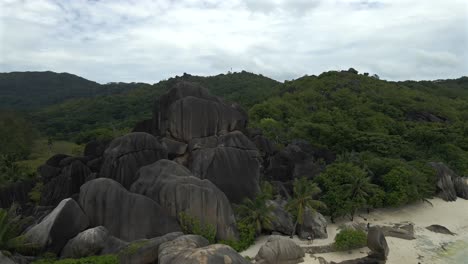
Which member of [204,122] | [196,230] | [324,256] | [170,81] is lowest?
[324,256]

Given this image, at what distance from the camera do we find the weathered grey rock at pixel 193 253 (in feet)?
58.0

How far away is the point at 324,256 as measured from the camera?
1135 inches

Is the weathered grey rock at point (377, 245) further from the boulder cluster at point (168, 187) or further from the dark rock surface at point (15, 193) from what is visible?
the dark rock surface at point (15, 193)

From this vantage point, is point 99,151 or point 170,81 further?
point 170,81

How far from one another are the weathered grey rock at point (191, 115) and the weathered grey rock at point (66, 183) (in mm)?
Result: 9352

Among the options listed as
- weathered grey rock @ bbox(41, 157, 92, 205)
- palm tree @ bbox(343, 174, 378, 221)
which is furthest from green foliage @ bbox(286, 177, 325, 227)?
weathered grey rock @ bbox(41, 157, 92, 205)

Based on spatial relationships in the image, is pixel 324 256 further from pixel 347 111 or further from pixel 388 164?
pixel 347 111

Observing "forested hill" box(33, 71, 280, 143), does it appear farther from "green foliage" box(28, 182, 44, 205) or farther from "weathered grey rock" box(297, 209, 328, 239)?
"weathered grey rock" box(297, 209, 328, 239)

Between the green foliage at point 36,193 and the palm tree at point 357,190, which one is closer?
the palm tree at point 357,190

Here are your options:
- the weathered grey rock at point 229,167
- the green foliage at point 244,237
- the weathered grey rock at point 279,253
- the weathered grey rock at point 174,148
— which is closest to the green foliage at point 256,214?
the green foliage at point 244,237

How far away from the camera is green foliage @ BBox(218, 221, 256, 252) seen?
28547 mm

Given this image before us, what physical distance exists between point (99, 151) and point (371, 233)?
30.6m

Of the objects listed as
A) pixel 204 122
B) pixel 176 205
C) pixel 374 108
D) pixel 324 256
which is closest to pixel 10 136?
pixel 204 122

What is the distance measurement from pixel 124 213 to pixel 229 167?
11997 mm
